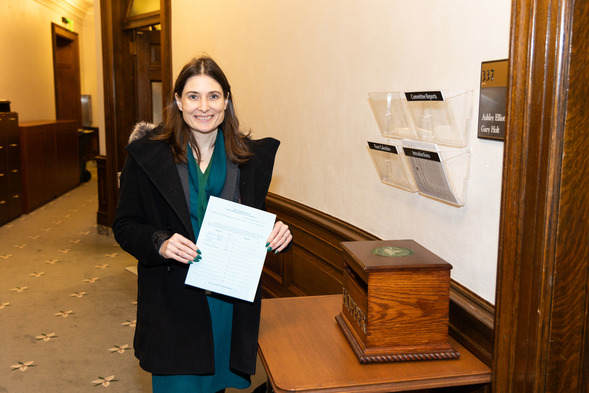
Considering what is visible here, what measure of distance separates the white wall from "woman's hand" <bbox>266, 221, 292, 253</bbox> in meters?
0.57

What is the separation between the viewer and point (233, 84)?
4797 millimetres

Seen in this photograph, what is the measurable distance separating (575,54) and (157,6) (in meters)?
5.71

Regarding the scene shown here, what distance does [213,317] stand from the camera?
2.25 meters

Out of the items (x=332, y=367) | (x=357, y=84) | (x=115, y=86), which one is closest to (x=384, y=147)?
(x=357, y=84)

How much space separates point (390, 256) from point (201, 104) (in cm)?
86

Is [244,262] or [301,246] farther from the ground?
[244,262]

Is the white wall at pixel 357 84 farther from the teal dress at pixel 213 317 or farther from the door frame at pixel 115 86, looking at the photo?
the door frame at pixel 115 86

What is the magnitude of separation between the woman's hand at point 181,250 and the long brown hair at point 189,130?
341 millimetres

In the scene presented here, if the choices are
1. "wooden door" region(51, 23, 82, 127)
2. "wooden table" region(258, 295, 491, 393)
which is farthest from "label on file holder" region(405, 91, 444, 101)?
"wooden door" region(51, 23, 82, 127)

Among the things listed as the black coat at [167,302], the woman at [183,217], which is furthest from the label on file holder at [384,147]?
the black coat at [167,302]

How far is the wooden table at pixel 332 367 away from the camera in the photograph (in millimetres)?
1709

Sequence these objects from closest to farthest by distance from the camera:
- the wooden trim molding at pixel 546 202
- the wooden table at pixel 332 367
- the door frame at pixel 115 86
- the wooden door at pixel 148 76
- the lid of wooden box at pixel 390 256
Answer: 1. the wooden trim molding at pixel 546 202
2. the wooden table at pixel 332 367
3. the lid of wooden box at pixel 390 256
4. the door frame at pixel 115 86
5. the wooden door at pixel 148 76

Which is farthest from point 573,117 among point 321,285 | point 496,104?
point 321,285

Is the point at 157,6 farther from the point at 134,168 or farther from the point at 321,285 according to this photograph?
the point at 134,168
